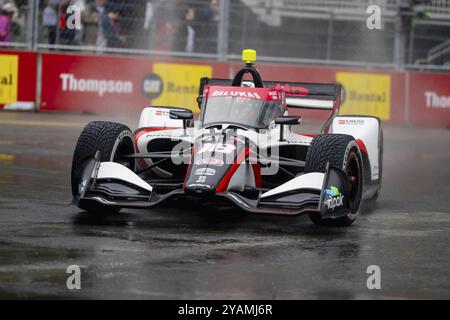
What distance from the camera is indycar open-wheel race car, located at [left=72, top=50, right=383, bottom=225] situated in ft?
28.1

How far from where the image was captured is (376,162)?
1052cm

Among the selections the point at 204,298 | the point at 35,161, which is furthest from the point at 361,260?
the point at 35,161

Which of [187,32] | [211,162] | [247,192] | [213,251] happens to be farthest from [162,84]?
[213,251]

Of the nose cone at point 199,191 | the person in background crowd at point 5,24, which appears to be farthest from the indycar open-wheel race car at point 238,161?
the person in background crowd at point 5,24

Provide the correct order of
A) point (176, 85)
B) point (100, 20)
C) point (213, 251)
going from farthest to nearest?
point (176, 85) → point (100, 20) → point (213, 251)

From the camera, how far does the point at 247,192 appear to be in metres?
9.02

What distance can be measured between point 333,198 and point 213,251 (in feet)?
4.59

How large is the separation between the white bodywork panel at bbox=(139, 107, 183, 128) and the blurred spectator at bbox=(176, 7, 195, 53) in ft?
31.4

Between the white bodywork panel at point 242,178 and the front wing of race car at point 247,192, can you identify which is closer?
the front wing of race car at point 247,192

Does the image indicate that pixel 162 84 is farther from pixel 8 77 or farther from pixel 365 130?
pixel 365 130

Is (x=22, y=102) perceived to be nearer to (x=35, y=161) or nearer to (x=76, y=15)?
(x=76, y=15)

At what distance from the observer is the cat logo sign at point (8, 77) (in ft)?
63.5

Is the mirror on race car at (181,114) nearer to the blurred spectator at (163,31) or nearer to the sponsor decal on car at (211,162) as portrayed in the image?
the sponsor decal on car at (211,162)

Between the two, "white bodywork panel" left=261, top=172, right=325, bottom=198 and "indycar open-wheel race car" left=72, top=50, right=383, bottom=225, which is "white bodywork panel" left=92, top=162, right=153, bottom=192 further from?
"white bodywork panel" left=261, top=172, right=325, bottom=198
